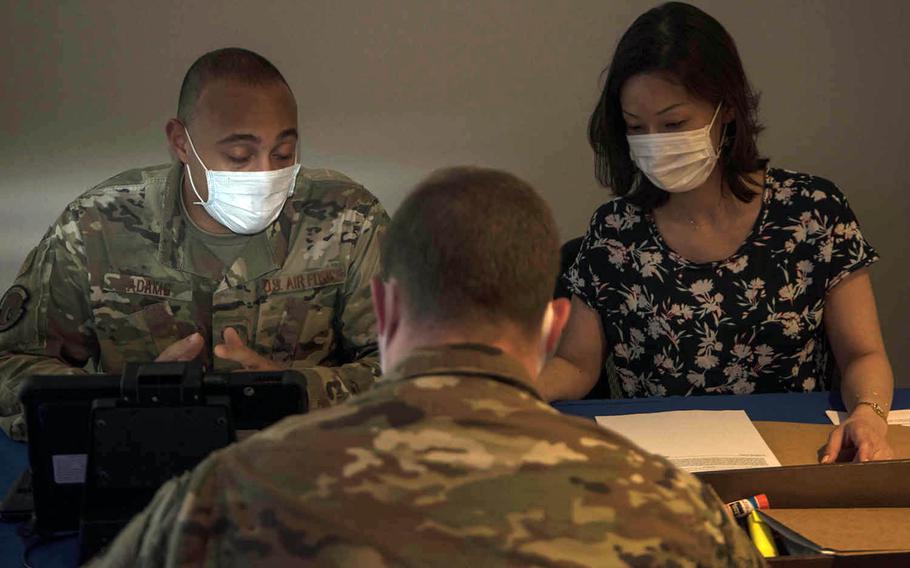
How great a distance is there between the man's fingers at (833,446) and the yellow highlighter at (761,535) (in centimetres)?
38

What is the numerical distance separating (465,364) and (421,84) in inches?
91.9

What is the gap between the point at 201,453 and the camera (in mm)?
1294

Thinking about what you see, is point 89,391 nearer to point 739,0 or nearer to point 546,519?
point 546,519

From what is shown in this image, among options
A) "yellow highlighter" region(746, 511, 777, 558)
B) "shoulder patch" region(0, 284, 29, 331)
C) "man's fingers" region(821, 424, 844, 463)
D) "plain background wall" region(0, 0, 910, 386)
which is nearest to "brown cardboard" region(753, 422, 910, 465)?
"man's fingers" region(821, 424, 844, 463)

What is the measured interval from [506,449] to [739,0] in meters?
2.60

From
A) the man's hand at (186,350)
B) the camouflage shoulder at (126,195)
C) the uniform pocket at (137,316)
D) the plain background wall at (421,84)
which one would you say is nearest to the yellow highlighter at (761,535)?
the man's hand at (186,350)

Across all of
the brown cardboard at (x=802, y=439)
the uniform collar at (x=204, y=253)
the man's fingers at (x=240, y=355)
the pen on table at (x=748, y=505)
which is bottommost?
the brown cardboard at (x=802, y=439)

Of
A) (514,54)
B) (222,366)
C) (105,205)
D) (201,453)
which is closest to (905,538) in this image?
(201,453)

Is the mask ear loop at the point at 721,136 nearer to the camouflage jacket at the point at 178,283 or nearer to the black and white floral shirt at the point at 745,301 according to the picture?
the black and white floral shirt at the point at 745,301

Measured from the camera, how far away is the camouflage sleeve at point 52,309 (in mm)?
1938

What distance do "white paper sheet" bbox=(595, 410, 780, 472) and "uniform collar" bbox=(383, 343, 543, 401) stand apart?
738mm

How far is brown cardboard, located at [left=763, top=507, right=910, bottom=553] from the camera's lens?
1.32 meters

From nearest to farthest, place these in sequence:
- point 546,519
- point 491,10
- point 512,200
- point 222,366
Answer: point 546,519 → point 512,200 → point 222,366 → point 491,10

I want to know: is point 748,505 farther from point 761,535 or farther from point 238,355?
point 238,355
